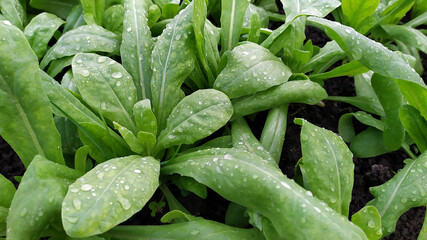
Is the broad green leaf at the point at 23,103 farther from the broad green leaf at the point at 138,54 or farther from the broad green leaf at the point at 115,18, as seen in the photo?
the broad green leaf at the point at 115,18

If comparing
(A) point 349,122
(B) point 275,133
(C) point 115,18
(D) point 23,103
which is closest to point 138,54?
(C) point 115,18

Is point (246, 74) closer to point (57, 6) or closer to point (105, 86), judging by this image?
point (105, 86)

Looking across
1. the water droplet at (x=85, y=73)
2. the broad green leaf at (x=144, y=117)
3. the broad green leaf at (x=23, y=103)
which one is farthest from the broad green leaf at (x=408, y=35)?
the broad green leaf at (x=23, y=103)

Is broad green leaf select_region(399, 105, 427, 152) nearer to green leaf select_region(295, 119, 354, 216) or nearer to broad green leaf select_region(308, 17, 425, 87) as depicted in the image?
broad green leaf select_region(308, 17, 425, 87)

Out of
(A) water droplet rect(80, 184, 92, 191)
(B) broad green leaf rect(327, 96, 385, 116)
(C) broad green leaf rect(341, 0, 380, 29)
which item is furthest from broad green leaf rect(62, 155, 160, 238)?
(C) broad green leaf rect(341, 0, 380, 29)

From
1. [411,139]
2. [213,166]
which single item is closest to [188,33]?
[213,166]

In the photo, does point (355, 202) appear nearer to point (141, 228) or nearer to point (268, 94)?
point (268, 94)

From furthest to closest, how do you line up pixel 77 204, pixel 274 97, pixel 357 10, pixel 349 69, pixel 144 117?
pixel 357 10 < pixel 349 69 < pixel 274 97 < pixel 144 117 < pixel 77 204
